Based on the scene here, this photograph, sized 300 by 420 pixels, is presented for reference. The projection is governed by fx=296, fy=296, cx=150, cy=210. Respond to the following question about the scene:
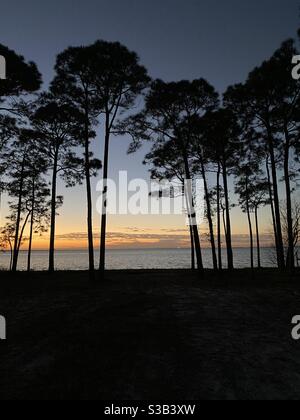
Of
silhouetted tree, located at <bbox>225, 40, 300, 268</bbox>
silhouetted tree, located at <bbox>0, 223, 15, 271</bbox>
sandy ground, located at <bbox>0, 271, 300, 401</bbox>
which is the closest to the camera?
sandy ground, located at <bbox>0, 271, 300, 401</bbox>

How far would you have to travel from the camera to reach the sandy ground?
4730 mm

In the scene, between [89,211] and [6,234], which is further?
[6,234]

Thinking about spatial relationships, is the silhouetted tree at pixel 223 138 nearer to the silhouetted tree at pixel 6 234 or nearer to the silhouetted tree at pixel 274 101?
the silhouetted tree at pixel 274 101

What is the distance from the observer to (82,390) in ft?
15.4

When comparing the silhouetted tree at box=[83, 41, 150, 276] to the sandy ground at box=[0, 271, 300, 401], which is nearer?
the sandy ground at box=[0, 271, 300, 401]

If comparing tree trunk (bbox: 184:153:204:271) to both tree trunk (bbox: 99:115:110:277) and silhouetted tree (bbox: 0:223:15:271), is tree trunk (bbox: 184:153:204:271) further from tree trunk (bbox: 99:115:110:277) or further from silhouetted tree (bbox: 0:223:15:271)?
silhouetted tree (bbox: 0:223:15:271)

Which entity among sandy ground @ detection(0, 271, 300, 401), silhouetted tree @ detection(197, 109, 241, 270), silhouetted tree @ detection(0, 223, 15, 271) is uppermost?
silhouetted tree @ detection(197, 109, 241, 270)

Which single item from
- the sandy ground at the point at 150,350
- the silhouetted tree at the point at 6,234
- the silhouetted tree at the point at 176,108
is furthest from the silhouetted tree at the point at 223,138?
the silhouetted tree at the point at 6,234

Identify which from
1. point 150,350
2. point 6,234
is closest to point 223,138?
point 150,350

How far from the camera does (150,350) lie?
244 inches

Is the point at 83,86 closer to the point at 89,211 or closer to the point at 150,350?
the point at 89,211

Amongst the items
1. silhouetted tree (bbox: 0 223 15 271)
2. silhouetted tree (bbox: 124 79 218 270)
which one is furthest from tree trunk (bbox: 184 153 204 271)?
silhouetted tree (bbox: 0 223 15 271)

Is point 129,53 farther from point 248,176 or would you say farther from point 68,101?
point 248,176

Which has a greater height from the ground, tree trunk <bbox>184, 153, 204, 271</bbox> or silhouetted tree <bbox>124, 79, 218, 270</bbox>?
silhouetted tree <bbox>124, 79, 218, 270</bbox>
